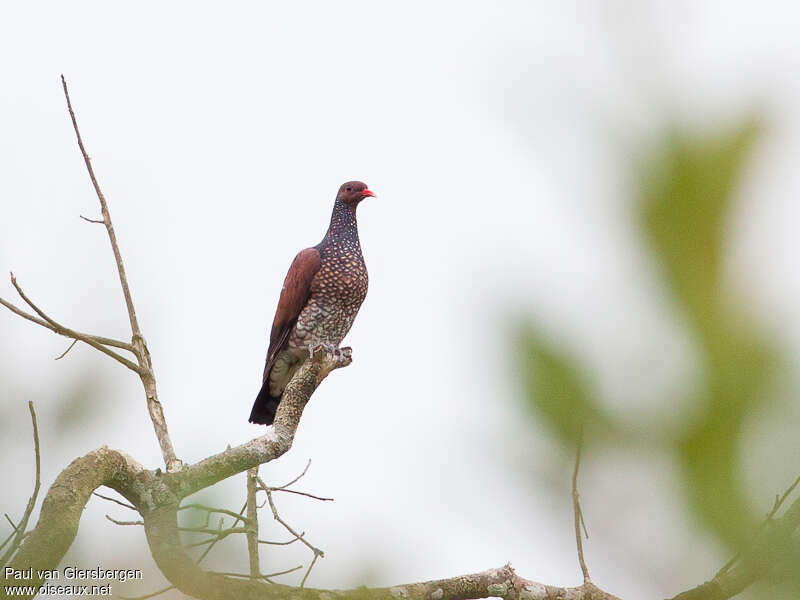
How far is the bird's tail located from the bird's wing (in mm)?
98

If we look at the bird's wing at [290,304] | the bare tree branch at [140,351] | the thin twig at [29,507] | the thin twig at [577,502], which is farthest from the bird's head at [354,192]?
the thin twig at [577,502]

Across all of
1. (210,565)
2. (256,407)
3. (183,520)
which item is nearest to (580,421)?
(183,520)

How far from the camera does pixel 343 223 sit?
6.27m

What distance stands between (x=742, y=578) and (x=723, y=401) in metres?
0.24

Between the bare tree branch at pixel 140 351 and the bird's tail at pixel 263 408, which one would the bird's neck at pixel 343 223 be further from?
the bare tree branch at pixel 140 351

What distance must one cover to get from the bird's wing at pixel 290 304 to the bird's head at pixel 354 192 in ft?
1.98

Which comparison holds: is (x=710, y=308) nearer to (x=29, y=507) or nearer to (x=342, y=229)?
(x=29, y=507)

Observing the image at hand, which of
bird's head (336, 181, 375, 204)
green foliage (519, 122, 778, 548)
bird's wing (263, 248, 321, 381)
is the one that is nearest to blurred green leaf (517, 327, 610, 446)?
green foliage (519, 122, 778, 548)

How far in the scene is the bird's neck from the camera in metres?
6.18

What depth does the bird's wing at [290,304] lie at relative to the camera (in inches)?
229

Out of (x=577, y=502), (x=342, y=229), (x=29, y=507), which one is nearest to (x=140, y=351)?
(x=29, y=507)

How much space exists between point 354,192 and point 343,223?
24cm

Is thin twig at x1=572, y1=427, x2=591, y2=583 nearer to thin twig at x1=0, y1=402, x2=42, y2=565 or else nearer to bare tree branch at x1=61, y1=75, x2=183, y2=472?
thin twig at x1=0, y1=402, x2=42, y2=565

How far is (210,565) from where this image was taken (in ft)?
7.43
